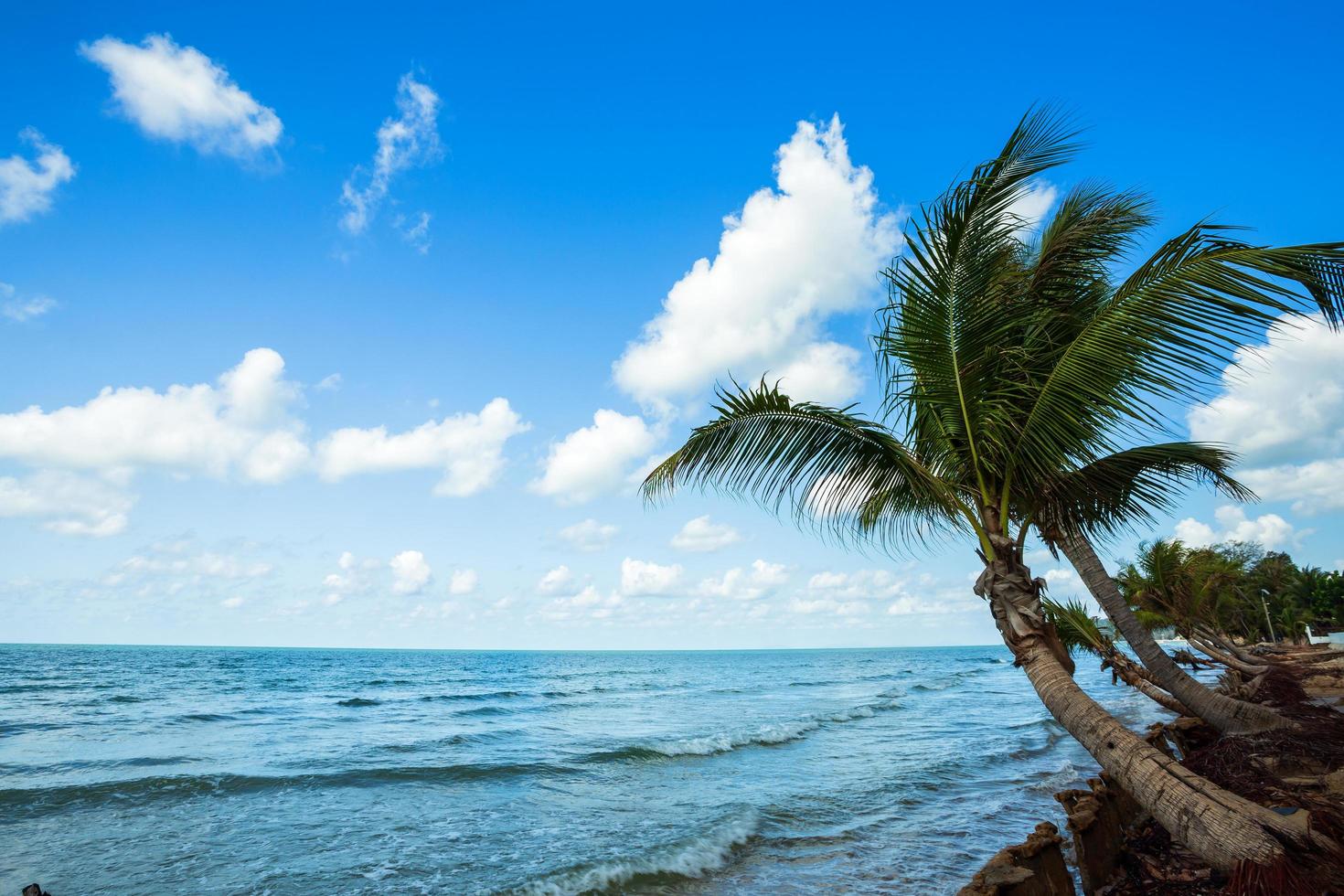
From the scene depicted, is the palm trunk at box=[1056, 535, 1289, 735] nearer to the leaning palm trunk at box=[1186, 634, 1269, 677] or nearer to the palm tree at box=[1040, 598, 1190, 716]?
the palm tree at box=[1040, 598, 1190, 716]

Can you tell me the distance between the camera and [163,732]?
22.0m

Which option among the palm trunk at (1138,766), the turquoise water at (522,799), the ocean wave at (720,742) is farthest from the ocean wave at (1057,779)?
the palm trunk at (1138,766)

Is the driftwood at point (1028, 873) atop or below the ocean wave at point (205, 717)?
atop

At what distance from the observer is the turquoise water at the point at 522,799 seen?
862cm

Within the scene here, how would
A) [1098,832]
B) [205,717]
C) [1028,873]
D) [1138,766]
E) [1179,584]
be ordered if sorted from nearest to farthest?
[1138,766] → [1028,873] → [1098,832] → [1179,584] → [205,717]

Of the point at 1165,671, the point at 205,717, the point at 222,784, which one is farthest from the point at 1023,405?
the point at 205,717

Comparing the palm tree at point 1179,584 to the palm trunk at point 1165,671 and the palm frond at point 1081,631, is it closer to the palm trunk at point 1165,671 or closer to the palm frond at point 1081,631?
the palm frond at point 1081,631

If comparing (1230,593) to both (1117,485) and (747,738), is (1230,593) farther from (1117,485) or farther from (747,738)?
(1117,485)

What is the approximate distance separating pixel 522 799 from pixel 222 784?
21.0 ft

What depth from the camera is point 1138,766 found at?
433 centimetres

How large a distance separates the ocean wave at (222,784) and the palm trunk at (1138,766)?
43.9ft

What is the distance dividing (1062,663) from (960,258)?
10.4 feet

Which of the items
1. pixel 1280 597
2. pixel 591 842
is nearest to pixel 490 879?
pixel 591 842

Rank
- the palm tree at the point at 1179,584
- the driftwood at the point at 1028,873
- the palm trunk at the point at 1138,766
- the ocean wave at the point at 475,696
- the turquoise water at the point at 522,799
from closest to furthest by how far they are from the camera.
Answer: the palm trunk at the point at 1138,766 < the driftwood at the point at 1028,873 < the turquoise water at the point at 522,799 < the palm tree at the point at 1179,584 < the ocean wave at the point at 475,696
